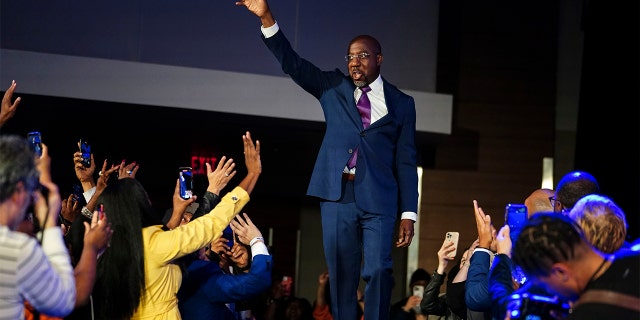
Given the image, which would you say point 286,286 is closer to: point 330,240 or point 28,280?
point 330,240

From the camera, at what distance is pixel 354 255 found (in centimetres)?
391

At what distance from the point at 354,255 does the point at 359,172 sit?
1.18 feet

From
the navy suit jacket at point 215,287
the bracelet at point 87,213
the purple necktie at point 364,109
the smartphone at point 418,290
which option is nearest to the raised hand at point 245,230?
the navy suit jacket at point 215,287

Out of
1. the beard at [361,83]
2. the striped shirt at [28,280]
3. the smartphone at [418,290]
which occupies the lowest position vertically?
the smartphone at [418,290]

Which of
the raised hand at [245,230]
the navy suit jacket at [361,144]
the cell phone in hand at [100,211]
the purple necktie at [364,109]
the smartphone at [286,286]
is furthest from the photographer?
the smartphone at [286,286]

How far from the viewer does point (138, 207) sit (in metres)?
3.15

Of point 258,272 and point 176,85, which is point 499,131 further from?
point 258,272

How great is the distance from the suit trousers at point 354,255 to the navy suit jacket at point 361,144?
5 centimetres

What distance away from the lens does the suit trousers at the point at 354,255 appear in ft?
12.5

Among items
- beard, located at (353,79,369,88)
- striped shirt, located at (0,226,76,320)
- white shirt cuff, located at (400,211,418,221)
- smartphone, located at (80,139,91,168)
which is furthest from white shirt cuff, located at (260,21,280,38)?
striped shirt, located at (0,226,76,320)

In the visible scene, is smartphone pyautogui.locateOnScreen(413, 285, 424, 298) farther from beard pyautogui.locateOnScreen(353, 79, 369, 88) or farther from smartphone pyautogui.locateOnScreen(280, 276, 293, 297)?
beard pyautogui.locateOnScreen(353, 79, 369, 88)

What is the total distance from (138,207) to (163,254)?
0.19 m

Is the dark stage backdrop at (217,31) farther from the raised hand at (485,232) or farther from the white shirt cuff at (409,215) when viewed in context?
the raised hand at (485,232)

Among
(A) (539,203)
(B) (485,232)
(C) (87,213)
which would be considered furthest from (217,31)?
(B) (485,232)
